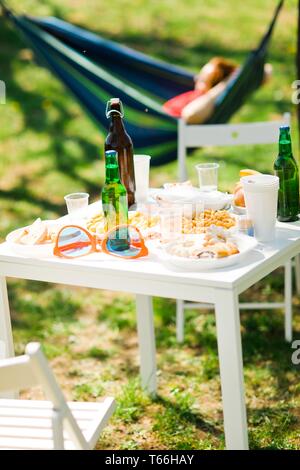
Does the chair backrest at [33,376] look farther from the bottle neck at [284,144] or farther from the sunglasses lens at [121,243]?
the bottle neck at [284,144]

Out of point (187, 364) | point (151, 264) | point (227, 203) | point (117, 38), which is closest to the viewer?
point (151, 264)

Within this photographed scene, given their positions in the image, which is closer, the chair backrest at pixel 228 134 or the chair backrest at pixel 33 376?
the chair backrest at pixel 33 376

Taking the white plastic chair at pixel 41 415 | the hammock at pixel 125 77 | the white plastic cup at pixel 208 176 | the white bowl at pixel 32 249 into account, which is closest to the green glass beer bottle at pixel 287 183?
the white plastic cup at pixel 208 176

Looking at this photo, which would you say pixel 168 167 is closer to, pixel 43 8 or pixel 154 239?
pixel 154 239

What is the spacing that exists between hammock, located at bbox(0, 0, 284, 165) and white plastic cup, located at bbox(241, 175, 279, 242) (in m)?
2.17

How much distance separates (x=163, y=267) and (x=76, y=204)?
579 mm

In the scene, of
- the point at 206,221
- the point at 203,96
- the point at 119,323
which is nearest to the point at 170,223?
the point at 206,221

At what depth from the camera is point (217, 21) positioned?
31.7 ft

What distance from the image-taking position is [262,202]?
2512 mm

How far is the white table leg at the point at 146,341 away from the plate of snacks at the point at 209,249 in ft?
2.74

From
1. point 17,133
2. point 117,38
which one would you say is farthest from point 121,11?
point 17,133

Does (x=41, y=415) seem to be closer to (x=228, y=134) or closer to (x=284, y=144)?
(x=284, y=144)

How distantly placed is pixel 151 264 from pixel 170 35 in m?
7.32

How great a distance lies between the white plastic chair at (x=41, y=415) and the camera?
179cm
